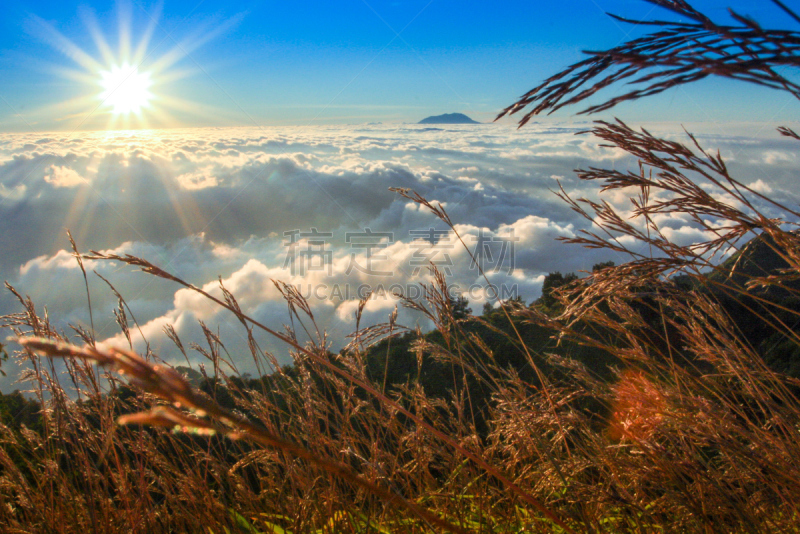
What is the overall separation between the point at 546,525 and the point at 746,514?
59 cm

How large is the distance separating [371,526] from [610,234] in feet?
4.45

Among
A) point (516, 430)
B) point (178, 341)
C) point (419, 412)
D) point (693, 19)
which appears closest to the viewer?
point (693, 19)

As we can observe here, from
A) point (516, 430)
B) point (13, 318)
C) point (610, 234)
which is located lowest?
point (516, 430)

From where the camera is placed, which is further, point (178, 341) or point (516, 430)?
point (178, 341)

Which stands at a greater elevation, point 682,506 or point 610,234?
point 610,234

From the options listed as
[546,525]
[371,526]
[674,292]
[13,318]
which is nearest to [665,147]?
[674,292]

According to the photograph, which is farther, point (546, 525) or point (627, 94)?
point (546, 525)

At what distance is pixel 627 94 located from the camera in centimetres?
89

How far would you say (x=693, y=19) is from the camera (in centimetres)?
86

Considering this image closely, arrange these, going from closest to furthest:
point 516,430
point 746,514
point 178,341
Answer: point 746,514
point 516,430
point 178,341

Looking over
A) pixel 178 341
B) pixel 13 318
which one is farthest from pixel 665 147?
pixel 13 318

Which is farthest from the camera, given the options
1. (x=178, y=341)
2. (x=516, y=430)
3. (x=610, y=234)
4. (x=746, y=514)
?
(x=178, y=341)

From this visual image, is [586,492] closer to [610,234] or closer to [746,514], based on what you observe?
[746,514]

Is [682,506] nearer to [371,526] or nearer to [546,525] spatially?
[546,525]
